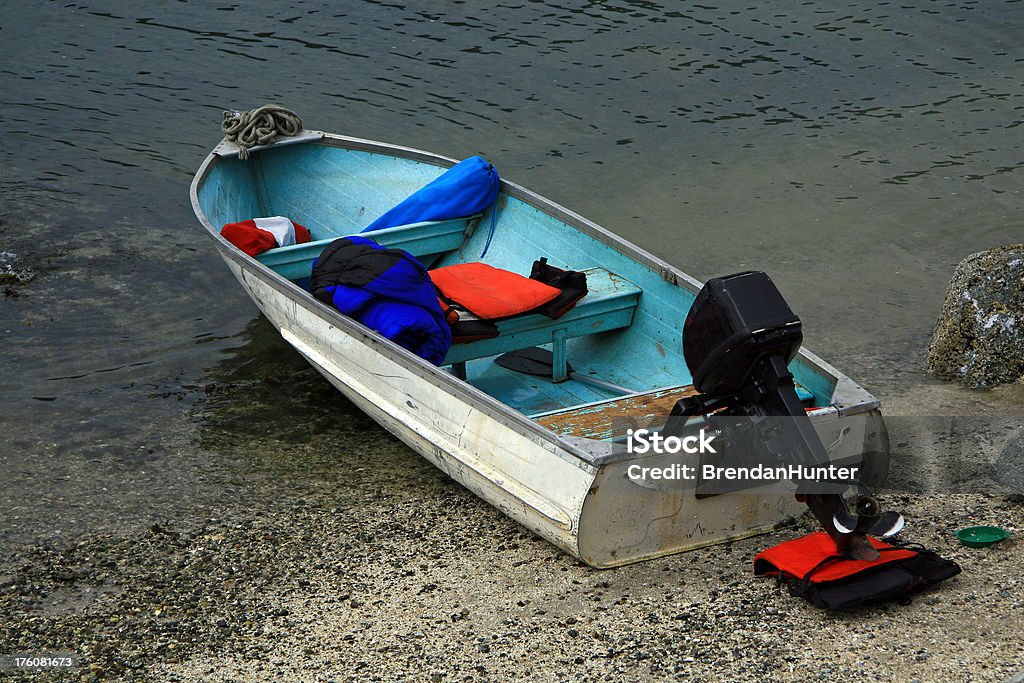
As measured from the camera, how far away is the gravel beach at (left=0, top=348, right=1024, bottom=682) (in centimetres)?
453

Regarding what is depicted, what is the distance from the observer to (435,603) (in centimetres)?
511

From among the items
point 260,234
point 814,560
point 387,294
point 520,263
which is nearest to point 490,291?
point 387,294

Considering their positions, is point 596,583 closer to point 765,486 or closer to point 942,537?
point 765,486

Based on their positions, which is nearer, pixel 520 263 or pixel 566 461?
pixel 566 461

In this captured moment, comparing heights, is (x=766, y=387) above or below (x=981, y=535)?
above

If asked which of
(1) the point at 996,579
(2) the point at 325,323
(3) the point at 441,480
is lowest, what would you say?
(3) the point at 441,480

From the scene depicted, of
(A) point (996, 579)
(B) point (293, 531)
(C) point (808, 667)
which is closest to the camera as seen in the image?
(C) point (808, 667)

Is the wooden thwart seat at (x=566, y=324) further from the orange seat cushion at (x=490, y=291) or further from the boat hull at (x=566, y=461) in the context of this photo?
the boat hull at (x=566, y=461)

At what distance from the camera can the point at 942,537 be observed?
17.4 feet

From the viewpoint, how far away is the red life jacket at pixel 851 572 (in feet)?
15.2

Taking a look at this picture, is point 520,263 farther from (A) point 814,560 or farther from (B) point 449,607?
(A) point 814,560

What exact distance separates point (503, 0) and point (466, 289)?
913 cm

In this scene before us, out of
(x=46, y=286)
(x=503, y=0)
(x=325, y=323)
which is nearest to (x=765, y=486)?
(x=325, y=323)

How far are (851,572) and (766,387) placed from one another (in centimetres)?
89
